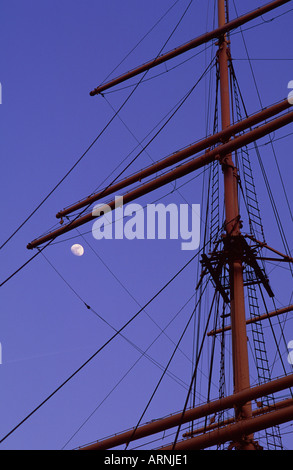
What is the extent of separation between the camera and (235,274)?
1438 centimetres

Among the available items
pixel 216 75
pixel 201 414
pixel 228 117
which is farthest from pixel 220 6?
pixel 201 414

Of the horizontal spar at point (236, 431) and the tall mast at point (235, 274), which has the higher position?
the tall mast at point (235, 274)

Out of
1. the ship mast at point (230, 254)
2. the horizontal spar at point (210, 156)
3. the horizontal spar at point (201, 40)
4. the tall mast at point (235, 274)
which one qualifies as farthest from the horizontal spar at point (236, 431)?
the horizontal spar at point (201, 40)

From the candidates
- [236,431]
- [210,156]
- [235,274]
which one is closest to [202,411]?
[236,431]

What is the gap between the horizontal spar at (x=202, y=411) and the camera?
10.2m

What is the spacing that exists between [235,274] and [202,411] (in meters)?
4.08

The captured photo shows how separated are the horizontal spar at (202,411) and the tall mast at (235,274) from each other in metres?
1.05

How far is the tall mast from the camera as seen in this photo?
12.5 m

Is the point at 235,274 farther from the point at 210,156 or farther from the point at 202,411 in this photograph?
the point at 202,411

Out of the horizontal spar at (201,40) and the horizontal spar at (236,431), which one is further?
the horizontal spar at (201,40)

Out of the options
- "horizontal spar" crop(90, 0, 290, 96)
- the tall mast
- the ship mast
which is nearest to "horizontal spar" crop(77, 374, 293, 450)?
the ship mast

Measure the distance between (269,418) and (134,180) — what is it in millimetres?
7124

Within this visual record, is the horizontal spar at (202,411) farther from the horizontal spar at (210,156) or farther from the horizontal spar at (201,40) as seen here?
the horizontal spar at (201,40)

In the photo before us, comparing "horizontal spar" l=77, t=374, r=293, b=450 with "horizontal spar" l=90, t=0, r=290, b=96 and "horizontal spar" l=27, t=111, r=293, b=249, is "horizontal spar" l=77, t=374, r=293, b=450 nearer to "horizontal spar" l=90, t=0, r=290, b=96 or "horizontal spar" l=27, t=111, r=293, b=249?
"horizontal spar" l=27, t=111, r=293, b=249
